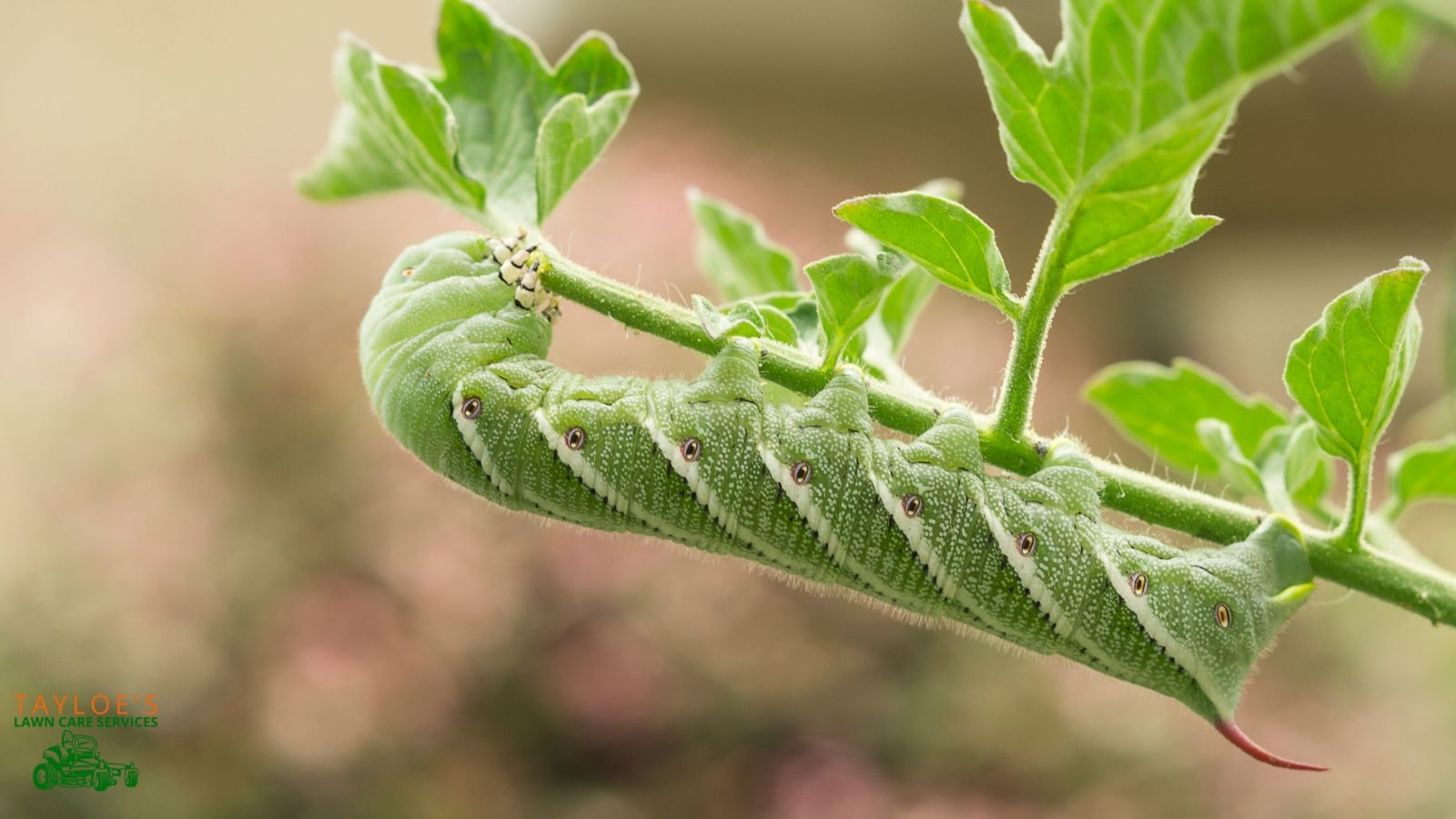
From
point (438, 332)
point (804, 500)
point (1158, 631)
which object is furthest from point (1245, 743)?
point (438, 332)

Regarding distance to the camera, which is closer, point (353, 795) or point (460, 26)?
point (460, 26)

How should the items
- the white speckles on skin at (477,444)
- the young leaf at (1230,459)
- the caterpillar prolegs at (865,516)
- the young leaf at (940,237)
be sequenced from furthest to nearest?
the white speckles on skin at (477,444)
the caterpillar prolegs at (865,516)
the young leaf at (1230,459)
the young leaf at (940,237)

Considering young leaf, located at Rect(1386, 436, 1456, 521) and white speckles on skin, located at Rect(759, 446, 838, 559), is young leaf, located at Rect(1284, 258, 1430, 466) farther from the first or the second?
white speckles on skin, located at Rect(759, 446, 838, 559)

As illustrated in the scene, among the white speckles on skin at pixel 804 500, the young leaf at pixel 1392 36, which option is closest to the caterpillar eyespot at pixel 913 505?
the white speckles on skin at pixel 804 500

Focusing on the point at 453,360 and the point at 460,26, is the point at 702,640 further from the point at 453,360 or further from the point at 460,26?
the point at 460,26

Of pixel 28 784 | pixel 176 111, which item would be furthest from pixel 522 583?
pixel 176 111

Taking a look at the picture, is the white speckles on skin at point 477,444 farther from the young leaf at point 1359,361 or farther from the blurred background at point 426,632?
the blurred background at point 426,632
